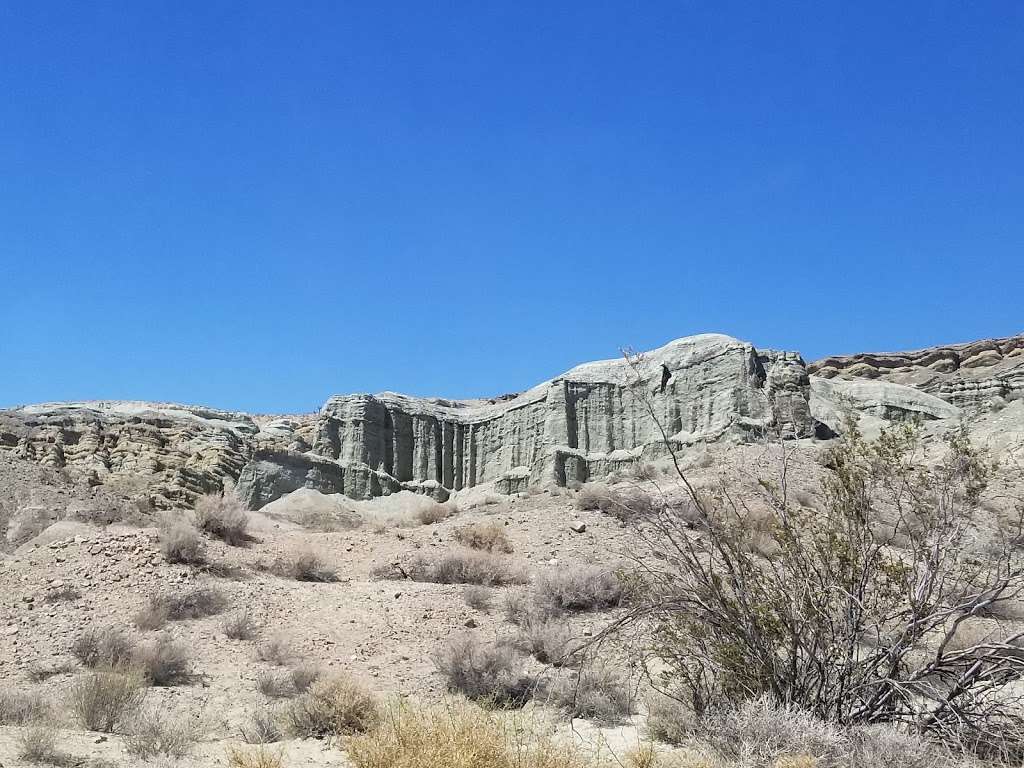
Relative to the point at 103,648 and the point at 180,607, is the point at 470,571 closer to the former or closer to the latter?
the point at 180,607

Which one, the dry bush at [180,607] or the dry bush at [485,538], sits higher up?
the dry bush at [485,538]

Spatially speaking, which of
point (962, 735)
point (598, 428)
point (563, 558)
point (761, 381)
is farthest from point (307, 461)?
point (962, 735)

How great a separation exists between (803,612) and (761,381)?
4183 cm

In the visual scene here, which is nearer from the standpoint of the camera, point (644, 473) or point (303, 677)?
point (303, 677)

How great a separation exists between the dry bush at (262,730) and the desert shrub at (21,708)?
79.2 inches

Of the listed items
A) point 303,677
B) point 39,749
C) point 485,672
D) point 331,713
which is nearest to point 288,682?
point 303,677

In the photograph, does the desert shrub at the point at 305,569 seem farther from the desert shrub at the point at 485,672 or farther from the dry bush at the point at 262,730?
the dry bush at the point at 262,730

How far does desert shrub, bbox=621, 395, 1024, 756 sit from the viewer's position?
661cm

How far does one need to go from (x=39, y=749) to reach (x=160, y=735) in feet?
3.53

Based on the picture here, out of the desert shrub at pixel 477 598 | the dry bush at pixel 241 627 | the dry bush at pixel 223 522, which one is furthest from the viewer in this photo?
the dry bush at pixel 223 522

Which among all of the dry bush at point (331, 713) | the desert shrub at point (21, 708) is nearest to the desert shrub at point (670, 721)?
the dry bush at point (331, 713)

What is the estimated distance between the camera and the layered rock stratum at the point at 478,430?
1781 inches

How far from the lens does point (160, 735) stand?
763 centimetres

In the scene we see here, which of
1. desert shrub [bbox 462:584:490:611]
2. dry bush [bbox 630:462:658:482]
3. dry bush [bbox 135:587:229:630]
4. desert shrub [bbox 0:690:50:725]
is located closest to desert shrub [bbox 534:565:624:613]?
desert shrub [bbox 462:584:490:611]
